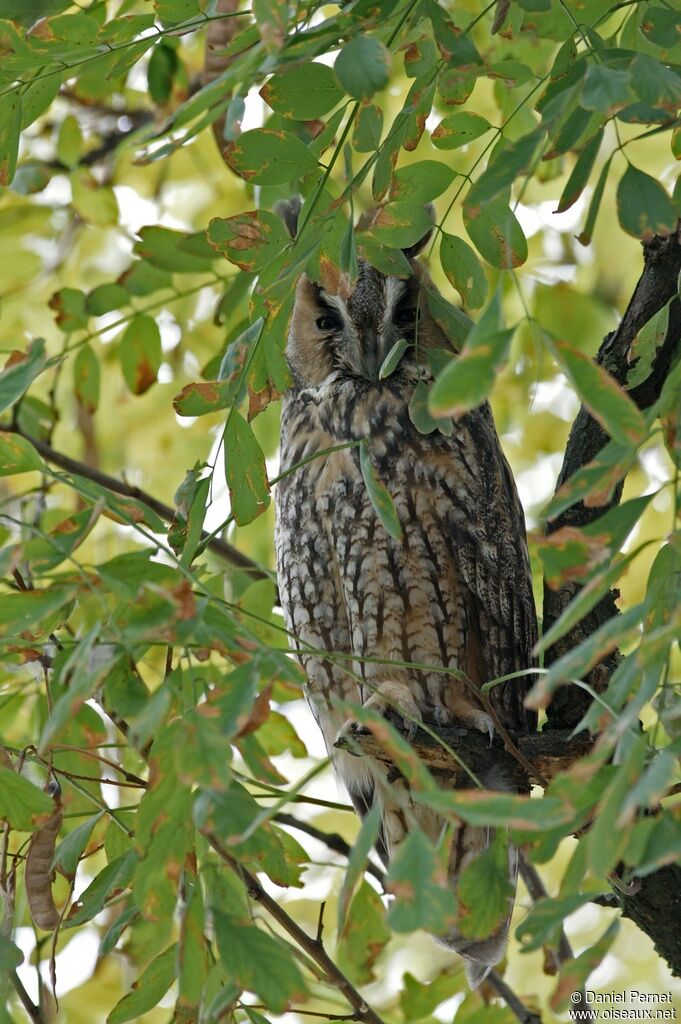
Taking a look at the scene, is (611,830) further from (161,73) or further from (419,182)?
(161,73)

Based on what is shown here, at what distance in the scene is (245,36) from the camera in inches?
38.2

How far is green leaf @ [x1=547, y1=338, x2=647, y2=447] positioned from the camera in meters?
0.70

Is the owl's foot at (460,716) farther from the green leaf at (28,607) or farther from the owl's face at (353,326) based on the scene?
the green leaf at (28,607)

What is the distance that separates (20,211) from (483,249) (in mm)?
1470

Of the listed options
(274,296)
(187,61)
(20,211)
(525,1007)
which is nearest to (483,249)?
(274,296)

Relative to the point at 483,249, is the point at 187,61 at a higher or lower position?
higher

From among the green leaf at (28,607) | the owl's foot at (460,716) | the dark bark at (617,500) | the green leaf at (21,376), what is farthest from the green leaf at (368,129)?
the owl's foot at (460,716)

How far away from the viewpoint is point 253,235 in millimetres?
1066

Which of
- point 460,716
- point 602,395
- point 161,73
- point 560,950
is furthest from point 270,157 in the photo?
point 560,950

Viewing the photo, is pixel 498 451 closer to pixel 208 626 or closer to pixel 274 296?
pixel 274 296

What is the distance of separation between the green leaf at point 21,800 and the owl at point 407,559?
2.95 feet

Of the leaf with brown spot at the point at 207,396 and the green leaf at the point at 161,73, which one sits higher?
the green leaf at the point at 161,73

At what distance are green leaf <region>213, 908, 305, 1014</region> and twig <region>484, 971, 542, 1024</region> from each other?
91 cm

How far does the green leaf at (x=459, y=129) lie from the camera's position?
3.78ft
